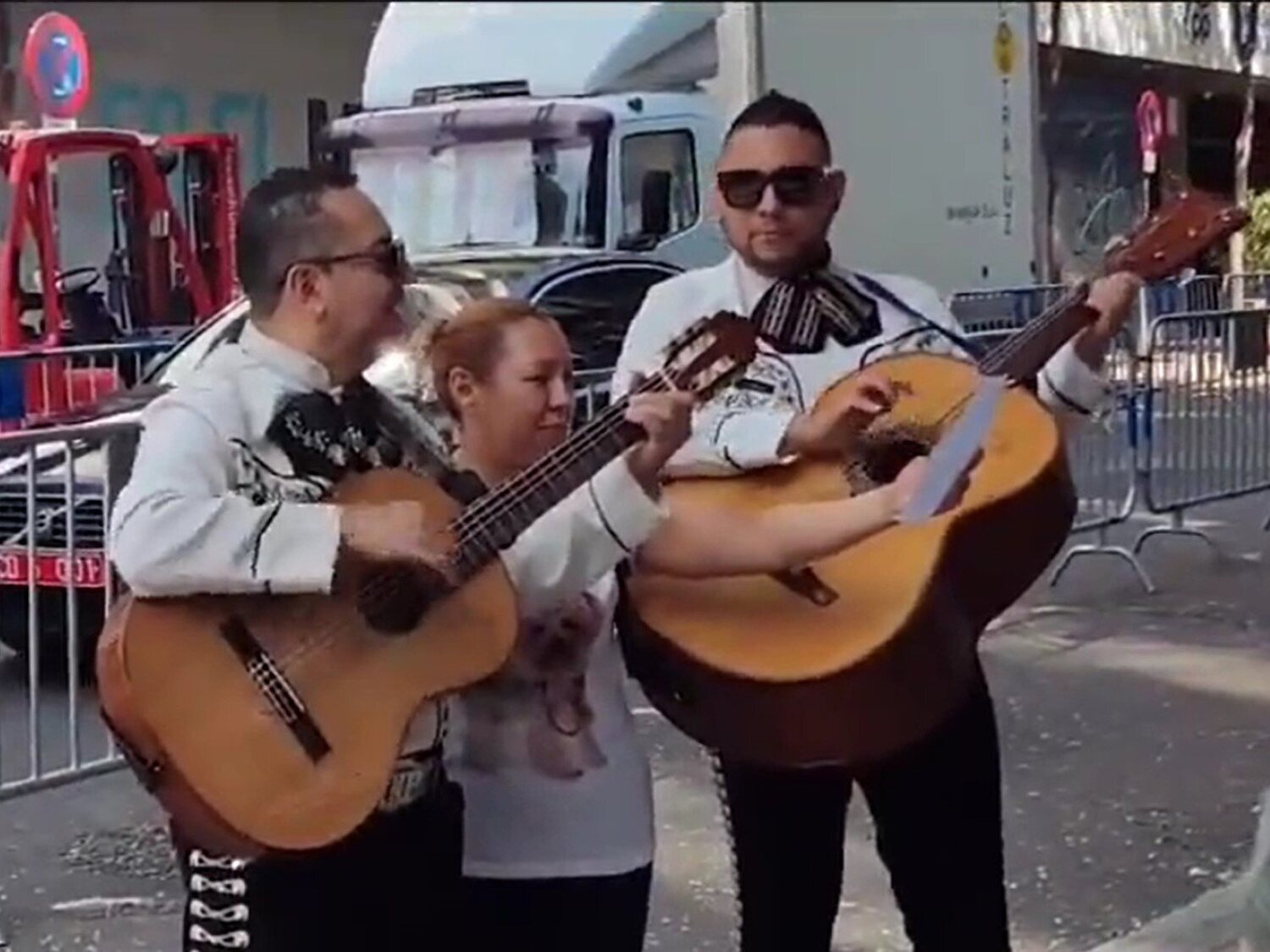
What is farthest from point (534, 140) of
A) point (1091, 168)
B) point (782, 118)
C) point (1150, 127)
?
point (782, 118)

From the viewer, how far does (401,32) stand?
395 inches

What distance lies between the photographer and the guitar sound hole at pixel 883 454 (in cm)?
327

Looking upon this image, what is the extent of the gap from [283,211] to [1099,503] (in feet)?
21.7

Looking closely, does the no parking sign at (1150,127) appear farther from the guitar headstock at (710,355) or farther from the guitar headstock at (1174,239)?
the guitar headstock at (710,355)

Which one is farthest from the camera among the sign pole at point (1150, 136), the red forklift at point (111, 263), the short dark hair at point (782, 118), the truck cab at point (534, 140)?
the truck cab at point (534, 140)

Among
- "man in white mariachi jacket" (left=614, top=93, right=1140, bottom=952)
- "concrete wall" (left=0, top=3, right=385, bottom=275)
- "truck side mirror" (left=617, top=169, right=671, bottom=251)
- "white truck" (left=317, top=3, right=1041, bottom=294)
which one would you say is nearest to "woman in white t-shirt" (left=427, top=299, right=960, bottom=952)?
"man in white mariachi jacket" (left=614, top=93, right=1140, bottom=952)

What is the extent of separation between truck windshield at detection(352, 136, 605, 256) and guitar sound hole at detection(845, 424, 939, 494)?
6.94m

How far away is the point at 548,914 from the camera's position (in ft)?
10.0

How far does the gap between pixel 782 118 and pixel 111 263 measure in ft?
24.4

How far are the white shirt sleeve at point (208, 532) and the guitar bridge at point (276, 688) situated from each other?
2.5 inches

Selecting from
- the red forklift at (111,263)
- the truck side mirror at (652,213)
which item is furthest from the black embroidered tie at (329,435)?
the truck side mirror at (652,213)

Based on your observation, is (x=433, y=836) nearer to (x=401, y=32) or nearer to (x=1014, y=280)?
(x=1014, y=280)

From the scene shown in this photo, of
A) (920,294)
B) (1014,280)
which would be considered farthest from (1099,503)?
(920,294)

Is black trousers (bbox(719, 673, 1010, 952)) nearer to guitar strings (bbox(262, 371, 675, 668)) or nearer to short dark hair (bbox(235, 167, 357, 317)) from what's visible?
guitar strings (bbox(262, 371, 675, 668))
